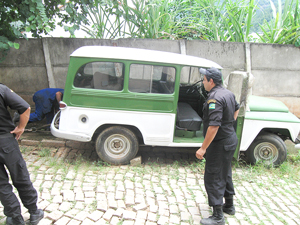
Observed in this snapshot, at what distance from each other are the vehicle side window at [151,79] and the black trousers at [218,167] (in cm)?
157

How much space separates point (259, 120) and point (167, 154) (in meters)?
1.88

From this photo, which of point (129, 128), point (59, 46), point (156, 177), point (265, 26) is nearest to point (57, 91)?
point (59, 46)

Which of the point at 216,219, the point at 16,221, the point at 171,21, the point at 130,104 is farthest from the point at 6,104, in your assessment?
the point at 171,21

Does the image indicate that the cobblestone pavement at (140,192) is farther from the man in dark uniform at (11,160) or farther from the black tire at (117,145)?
the man in dark uniform at (11,160)

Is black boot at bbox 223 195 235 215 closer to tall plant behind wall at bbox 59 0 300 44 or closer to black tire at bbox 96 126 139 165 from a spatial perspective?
black tire at bbox 96 126 139 165

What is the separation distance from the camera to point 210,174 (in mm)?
3145

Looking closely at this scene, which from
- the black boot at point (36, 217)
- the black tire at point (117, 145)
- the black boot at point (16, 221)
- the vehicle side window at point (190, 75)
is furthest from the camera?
the vehicle side window at point (190, 75)

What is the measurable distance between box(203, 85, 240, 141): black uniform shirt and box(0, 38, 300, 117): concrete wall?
135 inches

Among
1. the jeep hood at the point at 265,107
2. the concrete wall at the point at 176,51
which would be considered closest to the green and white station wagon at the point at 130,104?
the jeep hood at the point at 265,107

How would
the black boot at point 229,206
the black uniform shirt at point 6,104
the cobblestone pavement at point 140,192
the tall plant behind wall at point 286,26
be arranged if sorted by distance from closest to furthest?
the black uniform shirt at point 6,104 → the cobblestone pavement at point 140,192 → the black boot at point 229,206 → the tall plant behind wall at point 286,26

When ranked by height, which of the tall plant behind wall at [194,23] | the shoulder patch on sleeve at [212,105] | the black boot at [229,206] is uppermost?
the tall plant behind wall at [194,23]

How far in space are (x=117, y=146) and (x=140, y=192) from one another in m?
1.09

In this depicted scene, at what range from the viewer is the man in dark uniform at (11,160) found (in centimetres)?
274

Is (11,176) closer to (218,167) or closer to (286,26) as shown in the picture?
(218,167)
